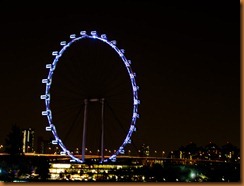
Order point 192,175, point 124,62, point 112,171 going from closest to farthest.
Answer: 1. point 124,62
2. point 112,171
3. point 192,175

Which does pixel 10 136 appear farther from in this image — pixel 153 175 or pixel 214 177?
pixel 214 177

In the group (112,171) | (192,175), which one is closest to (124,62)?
(112,171)

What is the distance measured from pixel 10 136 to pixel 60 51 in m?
12.3

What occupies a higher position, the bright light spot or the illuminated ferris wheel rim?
the illuminated ferris wheel rim

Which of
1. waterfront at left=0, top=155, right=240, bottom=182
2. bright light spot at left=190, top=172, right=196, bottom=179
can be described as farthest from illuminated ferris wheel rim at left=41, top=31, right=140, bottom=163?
bright light spot at left=190, top=172, right=196, bottom=179

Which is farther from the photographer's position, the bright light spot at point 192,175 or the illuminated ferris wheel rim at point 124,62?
the bright light spot at point 192,175

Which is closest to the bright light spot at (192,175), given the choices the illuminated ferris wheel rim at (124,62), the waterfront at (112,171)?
the waterfront at (112,171)

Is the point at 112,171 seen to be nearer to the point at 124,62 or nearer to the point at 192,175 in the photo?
the point at 192,175

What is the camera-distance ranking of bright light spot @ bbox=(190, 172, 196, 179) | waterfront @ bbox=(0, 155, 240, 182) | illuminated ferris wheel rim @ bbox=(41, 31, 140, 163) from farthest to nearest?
bright light spot @ bbox=(190, 172, 196, 179)
waterfront @ bbox=(0, 155, 240, 182)
illuminated ferris wheel rim @ bbox=(41, 31, 140, 163)

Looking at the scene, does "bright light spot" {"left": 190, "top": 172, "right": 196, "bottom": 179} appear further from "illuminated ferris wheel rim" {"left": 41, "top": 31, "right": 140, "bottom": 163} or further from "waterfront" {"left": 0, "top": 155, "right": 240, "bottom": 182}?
"illuminated ferris wheel rim" {"left": 41, "top": 31, "right": 140, "bottom": 163}

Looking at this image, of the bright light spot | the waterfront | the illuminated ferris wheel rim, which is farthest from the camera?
the bright light spot

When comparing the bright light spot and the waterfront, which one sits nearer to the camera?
the waterfront

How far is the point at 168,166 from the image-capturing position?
91.5 ft

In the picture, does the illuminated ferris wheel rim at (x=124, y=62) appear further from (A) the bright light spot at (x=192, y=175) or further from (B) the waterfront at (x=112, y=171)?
(A) the bright light spot at (x=192, y=175)
